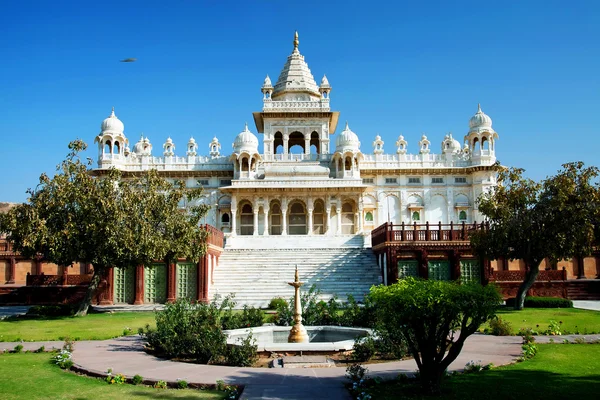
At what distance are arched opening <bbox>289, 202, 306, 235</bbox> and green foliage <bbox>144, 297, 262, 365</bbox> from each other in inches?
1358

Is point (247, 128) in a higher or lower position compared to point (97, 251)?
higher

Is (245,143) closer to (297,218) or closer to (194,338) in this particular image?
(297,218)

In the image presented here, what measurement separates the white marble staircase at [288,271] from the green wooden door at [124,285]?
404 cm

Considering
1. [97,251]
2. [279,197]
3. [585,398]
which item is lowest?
[585,398]

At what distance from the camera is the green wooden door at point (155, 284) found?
2920cm

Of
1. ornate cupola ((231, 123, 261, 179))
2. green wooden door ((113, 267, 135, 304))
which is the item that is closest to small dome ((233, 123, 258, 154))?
ornate cupola ((231, 123, 261, 179))

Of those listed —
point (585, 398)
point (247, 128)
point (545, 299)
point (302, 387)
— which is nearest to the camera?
point (585, 398)

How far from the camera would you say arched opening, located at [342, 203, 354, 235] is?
4938 cm

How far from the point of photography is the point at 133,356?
13508 millimetres

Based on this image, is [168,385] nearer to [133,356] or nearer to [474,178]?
[133,356]

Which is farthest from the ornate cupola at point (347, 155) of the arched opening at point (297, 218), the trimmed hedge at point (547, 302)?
the trimmed hedge at point (547, 302)

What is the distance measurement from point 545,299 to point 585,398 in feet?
60.0

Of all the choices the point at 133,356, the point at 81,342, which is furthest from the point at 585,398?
the point at 81,342

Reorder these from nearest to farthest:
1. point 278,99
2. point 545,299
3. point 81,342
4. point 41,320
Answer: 1. point 81,342
2. point 41,320
3. point 545,299
4. point 278,99
